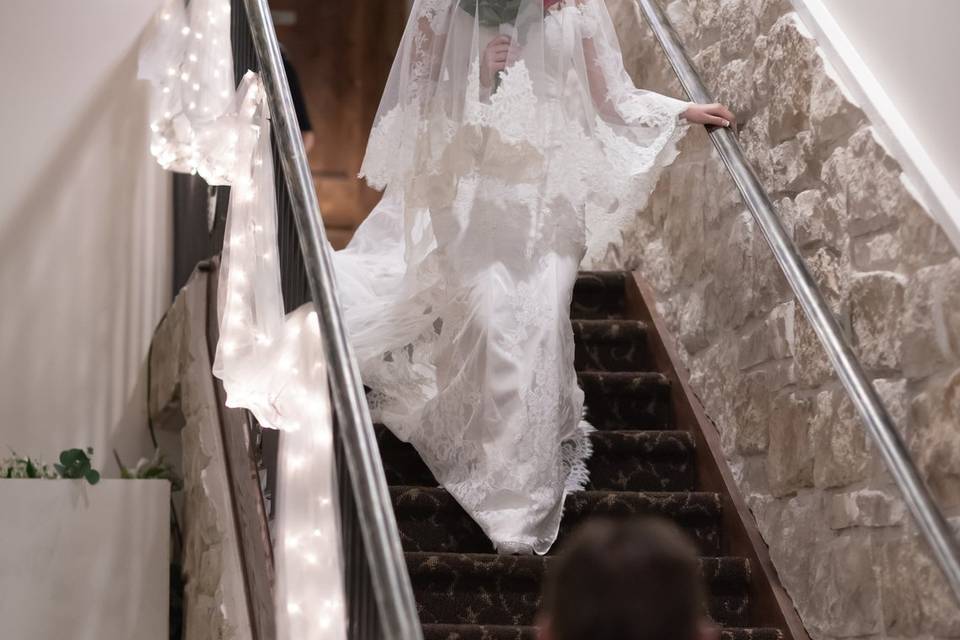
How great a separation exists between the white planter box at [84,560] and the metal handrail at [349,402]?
2029 millimetres

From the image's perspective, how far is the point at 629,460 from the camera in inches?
154

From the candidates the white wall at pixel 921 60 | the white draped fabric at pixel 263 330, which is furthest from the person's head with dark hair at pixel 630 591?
the white wall at pixel 921 60

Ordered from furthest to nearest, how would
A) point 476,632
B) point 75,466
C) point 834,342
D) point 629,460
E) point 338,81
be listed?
point 338,81 < point 75,466 < point 629,460 < point 476,632 < point 834,342

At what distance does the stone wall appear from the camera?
2672 millimetres

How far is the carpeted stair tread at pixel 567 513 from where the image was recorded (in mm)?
3480

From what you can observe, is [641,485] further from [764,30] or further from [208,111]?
[208,111]

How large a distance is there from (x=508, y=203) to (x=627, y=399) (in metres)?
1.04

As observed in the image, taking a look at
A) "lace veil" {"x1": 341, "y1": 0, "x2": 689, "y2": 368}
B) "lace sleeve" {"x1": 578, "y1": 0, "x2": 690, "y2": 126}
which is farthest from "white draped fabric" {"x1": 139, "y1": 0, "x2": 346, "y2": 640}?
"lace sleeve" {"x1": 578, "y1": 0, "x2": 690, "y2": 126}

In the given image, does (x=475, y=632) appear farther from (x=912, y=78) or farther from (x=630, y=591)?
(x=630, y=591)

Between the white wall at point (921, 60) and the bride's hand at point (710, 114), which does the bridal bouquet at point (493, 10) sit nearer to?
the bride's hand at point (710, 114)

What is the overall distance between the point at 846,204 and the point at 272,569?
1.76 metres

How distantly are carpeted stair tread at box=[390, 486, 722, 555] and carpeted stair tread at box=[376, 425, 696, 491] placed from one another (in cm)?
18

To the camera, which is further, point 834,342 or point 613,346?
point 613,346

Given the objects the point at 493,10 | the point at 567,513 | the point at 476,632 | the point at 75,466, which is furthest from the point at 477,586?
the point at 75,466
